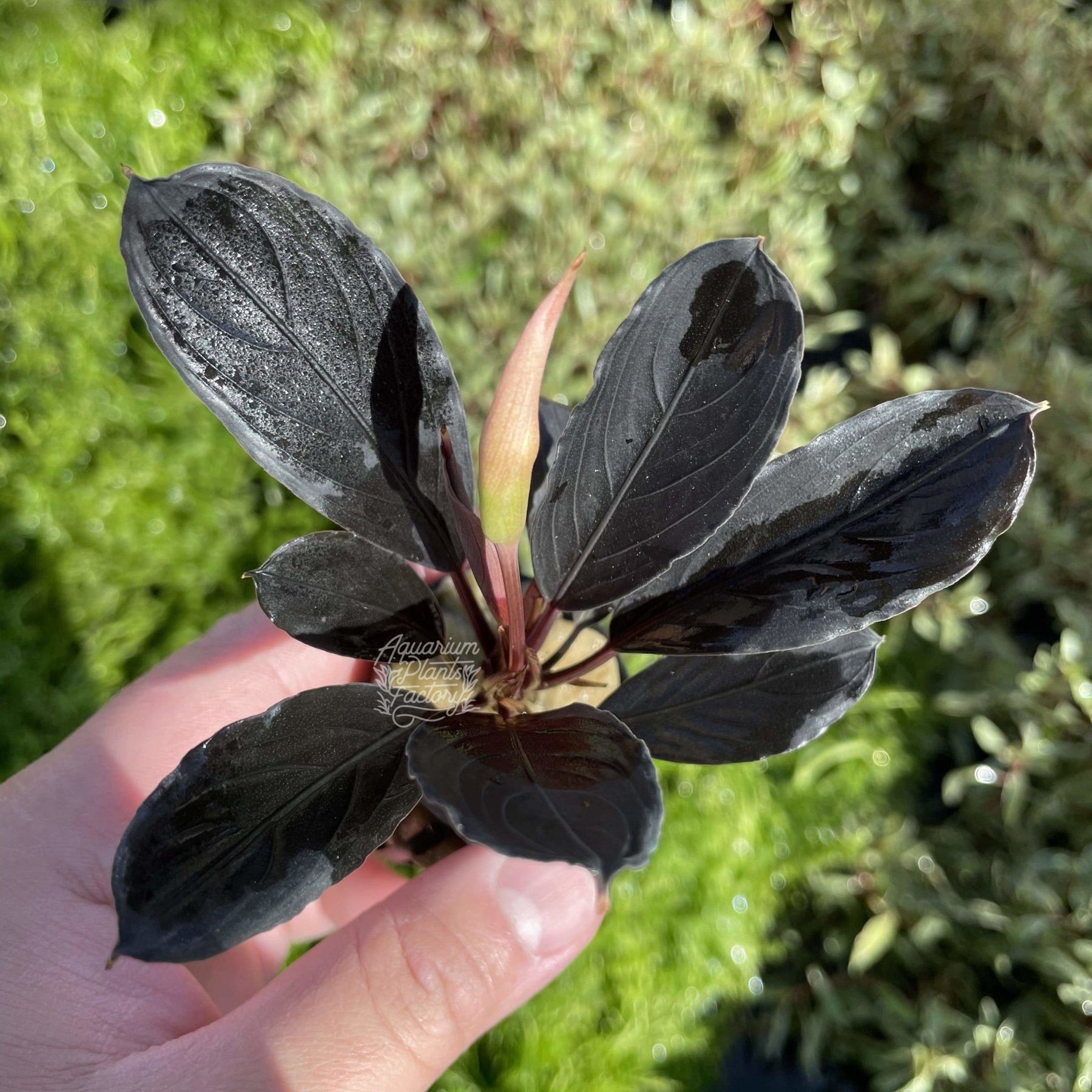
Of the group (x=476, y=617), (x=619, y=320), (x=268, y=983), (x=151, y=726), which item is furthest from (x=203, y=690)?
(x=619, y=320)

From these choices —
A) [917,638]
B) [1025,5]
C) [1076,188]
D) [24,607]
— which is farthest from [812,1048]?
[1025,5]

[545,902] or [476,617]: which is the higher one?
[476,617]

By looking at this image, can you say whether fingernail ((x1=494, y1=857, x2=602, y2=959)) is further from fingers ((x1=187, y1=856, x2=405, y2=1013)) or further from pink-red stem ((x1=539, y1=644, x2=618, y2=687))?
fingers ((x1=187, y1=856, x2=405, y2=1013))

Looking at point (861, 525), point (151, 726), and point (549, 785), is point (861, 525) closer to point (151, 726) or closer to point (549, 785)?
point (549, 785)

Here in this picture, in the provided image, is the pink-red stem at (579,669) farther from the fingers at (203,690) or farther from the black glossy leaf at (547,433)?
the fingers at (203,690)

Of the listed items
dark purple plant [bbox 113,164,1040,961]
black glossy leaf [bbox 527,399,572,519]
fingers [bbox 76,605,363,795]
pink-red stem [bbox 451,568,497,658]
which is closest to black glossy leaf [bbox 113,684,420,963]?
dark purple plant [bbox 113,164,1040,961]

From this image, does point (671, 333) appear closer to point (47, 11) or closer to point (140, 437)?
point (140, 437)

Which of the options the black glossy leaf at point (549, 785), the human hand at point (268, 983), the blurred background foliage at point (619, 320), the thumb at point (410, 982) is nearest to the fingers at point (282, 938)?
the human hand at point (268, 983)
